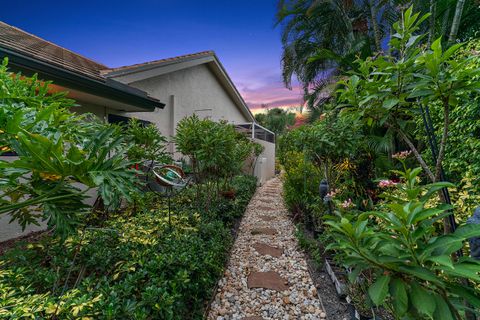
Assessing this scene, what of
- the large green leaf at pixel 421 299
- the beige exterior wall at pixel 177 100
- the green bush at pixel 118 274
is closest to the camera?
the large green leaf at pixel 421 299

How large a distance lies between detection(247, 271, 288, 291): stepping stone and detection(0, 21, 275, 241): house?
395 centimetres

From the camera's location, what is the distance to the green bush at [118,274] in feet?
5.01

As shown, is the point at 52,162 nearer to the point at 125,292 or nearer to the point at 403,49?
the point at 125,292

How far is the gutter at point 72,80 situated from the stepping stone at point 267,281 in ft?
13.7

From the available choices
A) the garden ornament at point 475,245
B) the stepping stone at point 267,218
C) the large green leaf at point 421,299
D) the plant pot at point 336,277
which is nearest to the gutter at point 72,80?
the stepping stone at point 267,218

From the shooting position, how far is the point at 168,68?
7.03 metres

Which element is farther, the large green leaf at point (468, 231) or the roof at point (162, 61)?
the roof at point (162, 61)

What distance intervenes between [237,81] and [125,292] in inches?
521

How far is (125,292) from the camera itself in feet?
5.80

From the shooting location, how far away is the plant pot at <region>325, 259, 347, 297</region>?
2482 millimetres

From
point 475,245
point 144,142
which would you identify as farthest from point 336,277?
point 144,142

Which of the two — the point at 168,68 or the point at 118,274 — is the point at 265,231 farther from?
the point at 168,68

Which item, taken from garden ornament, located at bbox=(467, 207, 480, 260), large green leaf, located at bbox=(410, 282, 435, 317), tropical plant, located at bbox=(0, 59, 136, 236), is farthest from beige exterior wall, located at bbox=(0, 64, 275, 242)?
garden ornament, located at bbox=(467, 207, 480, 260)

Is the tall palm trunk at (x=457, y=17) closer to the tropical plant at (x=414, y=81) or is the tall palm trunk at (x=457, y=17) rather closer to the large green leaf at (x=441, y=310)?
the tropical plant at (x=414, y=81)
